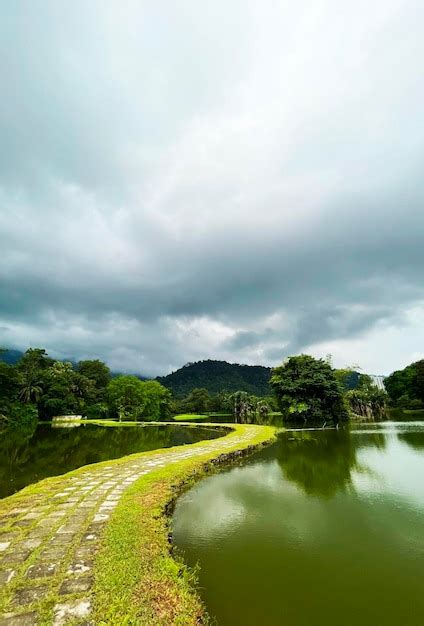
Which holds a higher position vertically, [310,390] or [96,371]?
[96,371]

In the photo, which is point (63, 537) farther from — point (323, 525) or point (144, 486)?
point (323, 525)

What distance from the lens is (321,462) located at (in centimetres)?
1286

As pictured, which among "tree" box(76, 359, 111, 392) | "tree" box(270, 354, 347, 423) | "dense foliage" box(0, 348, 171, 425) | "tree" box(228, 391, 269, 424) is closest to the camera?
"tree" box(270, 354, 347, 423)

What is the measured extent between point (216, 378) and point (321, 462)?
512ft

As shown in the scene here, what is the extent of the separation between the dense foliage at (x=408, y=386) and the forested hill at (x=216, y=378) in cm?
7610

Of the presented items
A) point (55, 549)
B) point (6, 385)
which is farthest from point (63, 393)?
point (55, 549)

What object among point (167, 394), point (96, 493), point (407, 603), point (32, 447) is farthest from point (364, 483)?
point (167, 394)

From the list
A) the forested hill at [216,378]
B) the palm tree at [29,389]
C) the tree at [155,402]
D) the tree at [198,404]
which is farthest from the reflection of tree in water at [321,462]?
the forested hill at [216,378]

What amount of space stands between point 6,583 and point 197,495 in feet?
17.6

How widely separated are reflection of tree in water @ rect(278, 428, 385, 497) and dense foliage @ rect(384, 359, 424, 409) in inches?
1851

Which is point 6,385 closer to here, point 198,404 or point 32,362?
point 32,362

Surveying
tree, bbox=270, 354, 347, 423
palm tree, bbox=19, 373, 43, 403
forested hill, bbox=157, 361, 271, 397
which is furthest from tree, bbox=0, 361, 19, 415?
forested hill, bbox=157, 361, 271, 397

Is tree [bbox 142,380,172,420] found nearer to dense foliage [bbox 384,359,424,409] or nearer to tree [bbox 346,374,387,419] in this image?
tree [bbox 346,374,387,419]

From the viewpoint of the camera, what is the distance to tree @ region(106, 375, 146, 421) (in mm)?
52309
